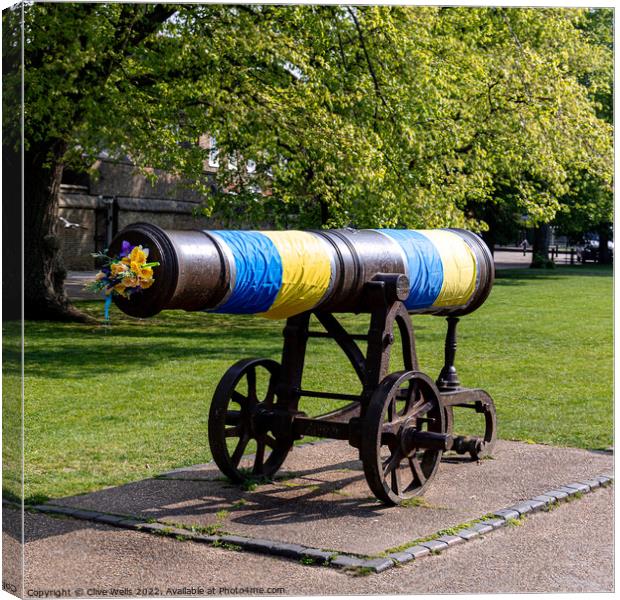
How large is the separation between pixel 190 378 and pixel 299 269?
24.2ft

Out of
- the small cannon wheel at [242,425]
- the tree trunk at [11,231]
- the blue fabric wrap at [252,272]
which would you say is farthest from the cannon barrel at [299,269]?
the tree trunk at [11,231]

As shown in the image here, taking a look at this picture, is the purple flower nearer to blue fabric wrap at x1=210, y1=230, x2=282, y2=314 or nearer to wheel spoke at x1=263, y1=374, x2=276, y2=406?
blue fabric wrap at x1=210, y1=230, x2=282, y2=314

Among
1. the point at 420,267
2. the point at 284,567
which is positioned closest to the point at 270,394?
the point at 420,267

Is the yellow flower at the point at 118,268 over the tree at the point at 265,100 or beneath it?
beneath

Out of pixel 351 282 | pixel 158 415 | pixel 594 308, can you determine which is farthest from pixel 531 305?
pixel 351 282

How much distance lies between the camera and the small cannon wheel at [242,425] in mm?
7617

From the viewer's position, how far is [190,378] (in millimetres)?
13891

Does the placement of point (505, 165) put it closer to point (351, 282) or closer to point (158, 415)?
point (158, 415)

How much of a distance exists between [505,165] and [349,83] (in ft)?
18.4

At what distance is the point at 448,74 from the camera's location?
19359mm

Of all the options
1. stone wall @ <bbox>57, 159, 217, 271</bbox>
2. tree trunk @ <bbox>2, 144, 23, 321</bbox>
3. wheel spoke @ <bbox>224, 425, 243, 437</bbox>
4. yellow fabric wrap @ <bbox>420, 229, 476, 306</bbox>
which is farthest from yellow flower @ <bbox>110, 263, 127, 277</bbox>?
stone wall @ <bbox>57, 159, 217, 271</bbox>

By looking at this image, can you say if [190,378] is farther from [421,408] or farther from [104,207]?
[104,207]

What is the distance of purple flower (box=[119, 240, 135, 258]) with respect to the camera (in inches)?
228

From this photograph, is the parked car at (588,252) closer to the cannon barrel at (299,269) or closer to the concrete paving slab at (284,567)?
the cannon barrel at (299,269)
